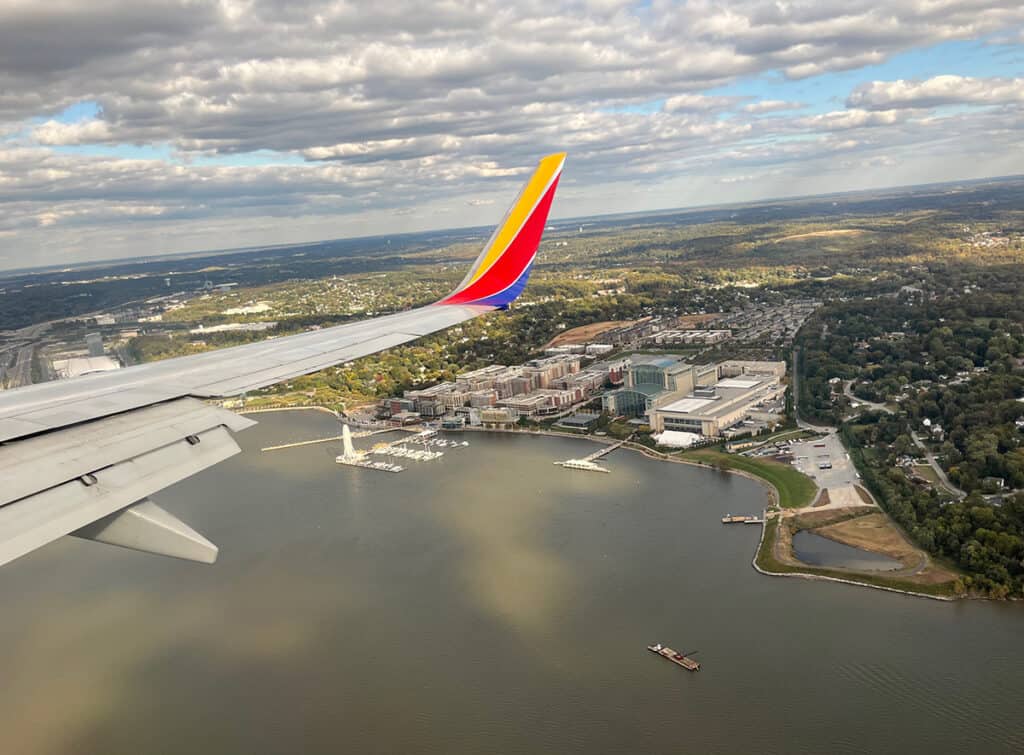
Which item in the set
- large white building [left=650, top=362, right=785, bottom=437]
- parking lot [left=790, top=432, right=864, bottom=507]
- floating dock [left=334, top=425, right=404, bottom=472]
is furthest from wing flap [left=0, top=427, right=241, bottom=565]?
large white building [left=650, top=362, right=785, bottom=437]

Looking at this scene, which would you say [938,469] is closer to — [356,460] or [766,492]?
[766,492]

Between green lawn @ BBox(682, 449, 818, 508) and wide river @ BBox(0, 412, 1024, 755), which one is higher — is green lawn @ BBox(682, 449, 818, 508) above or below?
below

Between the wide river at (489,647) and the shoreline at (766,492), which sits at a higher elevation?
the wide river at (489,647)

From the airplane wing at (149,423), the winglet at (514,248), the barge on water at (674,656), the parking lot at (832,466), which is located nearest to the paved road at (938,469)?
the parking lot at (832,466)

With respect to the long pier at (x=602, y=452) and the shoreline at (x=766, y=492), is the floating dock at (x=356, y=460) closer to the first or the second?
the shoreline at (x=766, y=492)

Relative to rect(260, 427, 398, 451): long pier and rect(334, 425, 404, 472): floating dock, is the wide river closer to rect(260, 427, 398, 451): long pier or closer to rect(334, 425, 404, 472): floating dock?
rect(334, 425, 404, 472): floating dock

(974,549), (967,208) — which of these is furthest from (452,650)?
(967,208)
